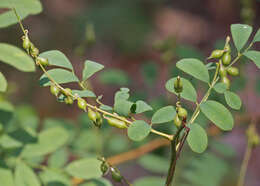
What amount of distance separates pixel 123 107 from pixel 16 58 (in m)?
0.48

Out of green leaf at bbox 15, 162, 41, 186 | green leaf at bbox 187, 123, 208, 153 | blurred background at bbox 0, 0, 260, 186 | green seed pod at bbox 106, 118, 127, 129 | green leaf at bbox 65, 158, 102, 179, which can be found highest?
green seed pod at bbox 106, 118, 127, 129

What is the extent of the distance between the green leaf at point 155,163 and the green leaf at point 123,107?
3.65 ft

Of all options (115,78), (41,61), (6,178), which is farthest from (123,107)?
(115,78)

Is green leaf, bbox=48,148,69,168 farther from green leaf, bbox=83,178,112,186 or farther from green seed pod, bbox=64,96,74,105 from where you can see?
green seed pod, bbox=64,96,74,105

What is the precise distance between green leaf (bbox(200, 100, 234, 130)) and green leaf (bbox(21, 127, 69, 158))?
0.74m

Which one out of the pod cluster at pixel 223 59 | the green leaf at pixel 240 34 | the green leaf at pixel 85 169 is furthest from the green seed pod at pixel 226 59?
the green leaf at pixel 85 169

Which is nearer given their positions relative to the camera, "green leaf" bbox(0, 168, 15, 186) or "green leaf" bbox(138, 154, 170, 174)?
"green leaf" bbox(0, 168, 15, 186)

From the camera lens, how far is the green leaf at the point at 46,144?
153cm

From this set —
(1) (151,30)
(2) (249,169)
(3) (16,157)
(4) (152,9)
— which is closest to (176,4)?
(4) (152,9)

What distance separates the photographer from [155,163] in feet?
6.93

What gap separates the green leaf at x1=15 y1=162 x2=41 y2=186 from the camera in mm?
1343

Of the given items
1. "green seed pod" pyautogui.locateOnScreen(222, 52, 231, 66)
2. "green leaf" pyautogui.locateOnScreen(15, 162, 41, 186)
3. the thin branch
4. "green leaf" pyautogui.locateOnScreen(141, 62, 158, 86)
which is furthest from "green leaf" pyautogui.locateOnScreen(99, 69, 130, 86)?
"green seed pod" pyautogui.locateOnScreen(222, 52, 231, 66)

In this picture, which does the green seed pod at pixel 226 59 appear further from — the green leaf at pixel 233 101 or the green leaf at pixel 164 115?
the green leaf at pixel 164 115

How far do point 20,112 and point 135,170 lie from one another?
1.94 meters
